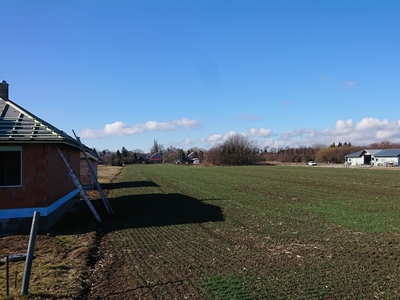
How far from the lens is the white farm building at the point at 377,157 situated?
78.6 metres

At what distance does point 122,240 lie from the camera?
987cm

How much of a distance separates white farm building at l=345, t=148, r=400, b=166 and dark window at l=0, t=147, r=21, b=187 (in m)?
81.9

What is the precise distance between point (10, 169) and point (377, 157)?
292ft

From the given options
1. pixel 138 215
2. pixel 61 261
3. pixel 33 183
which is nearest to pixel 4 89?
pixel 33 183

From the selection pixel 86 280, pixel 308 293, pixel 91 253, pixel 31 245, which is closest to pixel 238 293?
pixel 308 293

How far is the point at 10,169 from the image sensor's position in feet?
41.5

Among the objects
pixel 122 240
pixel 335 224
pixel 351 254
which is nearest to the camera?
pixel 351 254

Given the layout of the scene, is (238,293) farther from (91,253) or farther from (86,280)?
(91,253)

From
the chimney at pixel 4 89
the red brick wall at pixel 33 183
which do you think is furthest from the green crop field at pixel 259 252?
the chimney at pixel 4 89

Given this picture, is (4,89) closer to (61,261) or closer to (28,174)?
(28,174)

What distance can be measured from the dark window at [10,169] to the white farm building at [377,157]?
81.9 metres

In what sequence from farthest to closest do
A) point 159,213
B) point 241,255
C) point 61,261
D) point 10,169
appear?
1. point 159,213
2. point 10,169
3. point 241,255
4. point 61,261

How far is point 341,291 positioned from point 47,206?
9.15 meters

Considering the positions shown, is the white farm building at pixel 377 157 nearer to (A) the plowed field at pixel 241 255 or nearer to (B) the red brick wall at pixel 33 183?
(A) the plowed field at pixel 241 255
